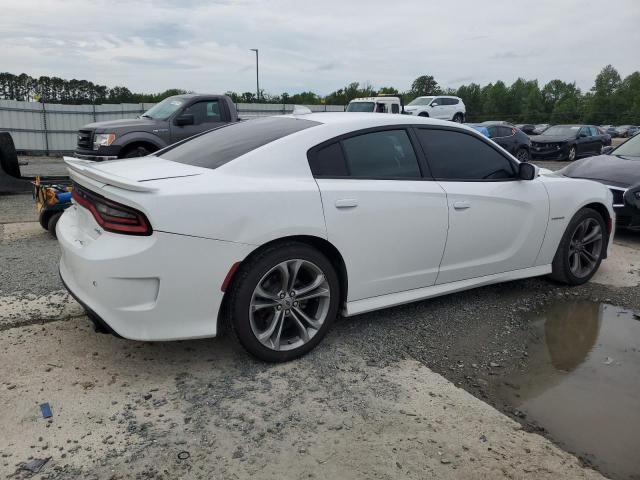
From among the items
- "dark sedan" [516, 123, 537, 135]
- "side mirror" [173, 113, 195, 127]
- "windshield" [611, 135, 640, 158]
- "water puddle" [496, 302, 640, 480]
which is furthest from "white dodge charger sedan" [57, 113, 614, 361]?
"dark sedan" [516, 123, 537, 135]

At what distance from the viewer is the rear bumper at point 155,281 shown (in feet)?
8.75

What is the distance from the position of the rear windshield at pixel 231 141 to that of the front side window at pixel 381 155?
0.32 meters

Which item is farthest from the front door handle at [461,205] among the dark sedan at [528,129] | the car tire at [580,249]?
the dark sedan at [528,129]

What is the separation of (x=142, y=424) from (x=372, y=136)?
2.27 metres

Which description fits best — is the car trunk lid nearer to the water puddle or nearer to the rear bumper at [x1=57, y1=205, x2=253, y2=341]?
the rear bumper at [x1=57, y1=205, x2=253, y2=341]

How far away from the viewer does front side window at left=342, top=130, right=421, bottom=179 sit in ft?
11.3

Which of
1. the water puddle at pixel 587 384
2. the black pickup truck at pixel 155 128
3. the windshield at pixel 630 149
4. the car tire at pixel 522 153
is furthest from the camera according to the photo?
the car tire at pixel 522 153

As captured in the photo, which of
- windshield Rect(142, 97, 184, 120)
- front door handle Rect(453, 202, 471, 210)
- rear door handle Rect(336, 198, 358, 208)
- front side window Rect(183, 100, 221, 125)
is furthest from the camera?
front side window Rect(183, 100, 221, 125)

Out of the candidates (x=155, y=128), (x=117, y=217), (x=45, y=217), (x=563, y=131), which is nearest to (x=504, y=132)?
(x=563, y=131)

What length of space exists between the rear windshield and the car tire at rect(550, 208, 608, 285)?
8.55ft

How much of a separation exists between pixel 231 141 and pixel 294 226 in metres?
0.93

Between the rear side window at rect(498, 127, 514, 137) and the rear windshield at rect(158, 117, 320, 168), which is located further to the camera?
the rear side window at rect(498, 127, 514, 137)

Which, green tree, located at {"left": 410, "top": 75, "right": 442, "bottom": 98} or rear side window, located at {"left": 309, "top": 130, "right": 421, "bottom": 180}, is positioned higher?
green tree, located at {"left": 410, "top": 75, "right": 442, "bottom": 98}

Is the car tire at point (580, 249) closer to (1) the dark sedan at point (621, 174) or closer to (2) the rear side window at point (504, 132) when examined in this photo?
(1) the dark sedan at point (621, 174)
